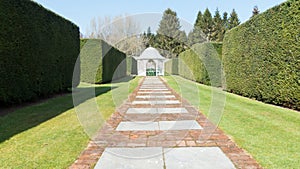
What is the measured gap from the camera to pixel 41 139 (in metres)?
3.48

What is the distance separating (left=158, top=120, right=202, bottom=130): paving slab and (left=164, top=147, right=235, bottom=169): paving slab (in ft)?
3.48

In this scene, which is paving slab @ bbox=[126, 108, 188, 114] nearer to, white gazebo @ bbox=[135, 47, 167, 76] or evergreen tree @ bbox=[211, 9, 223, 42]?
white gazebo @ bbox=[135, 47, 167, 76]

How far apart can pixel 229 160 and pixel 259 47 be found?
594cm

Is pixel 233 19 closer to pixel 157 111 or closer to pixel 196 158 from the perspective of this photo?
pixel 157 111

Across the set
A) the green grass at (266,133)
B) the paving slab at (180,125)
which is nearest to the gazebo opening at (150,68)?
the green grass at (266,133)

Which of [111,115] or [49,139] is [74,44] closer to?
[111,115]

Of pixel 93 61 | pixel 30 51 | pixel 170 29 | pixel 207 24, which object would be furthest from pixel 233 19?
pixel 30 51

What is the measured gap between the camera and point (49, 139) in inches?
137

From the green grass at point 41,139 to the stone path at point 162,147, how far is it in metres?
0.25

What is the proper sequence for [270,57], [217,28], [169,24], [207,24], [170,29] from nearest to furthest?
1. [270,57]
2. [169,24]
3. [170,29]
4. [207,24]
5. [217,28]

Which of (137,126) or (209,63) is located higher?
(209,63)

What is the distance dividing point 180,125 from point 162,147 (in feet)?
4.19

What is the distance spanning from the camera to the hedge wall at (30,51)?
221 inches

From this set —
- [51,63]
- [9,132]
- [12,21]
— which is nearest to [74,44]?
[51,63]
